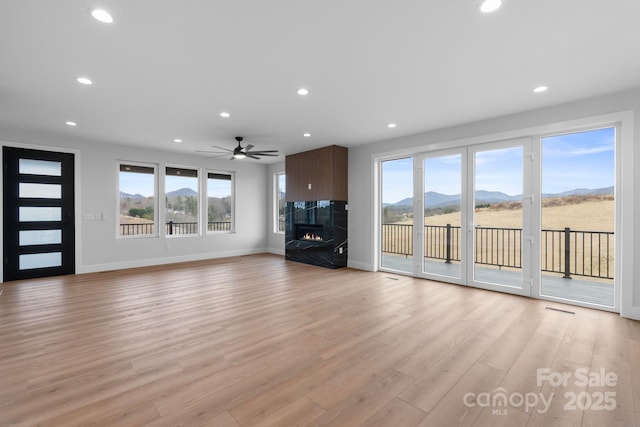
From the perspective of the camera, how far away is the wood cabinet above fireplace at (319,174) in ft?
21.4

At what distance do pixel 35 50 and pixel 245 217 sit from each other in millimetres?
6117

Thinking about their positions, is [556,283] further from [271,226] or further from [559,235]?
[271,226]

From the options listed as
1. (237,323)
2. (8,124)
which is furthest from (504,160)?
(8,124)

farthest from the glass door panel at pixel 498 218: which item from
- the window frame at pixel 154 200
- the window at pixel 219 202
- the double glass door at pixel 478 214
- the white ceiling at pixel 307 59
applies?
the window frame at pixel 154 200

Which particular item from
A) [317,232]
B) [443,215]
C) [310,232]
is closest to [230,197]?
[310,232]

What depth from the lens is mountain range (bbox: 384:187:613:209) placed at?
4.02 m

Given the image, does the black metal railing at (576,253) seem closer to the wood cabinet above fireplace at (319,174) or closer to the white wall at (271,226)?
the wood cabinet above fireplace at (319,174)

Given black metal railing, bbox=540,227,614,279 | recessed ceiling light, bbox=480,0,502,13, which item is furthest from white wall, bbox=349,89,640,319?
recessed ceiling light, bbox=480,0,502,13

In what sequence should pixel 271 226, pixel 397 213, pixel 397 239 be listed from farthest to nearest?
pixel 271 226 < pixel 397 239 < pixel 397 213

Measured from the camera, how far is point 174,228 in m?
7.28

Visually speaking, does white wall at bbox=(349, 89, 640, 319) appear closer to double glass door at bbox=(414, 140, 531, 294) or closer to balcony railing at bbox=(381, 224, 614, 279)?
double glass door at bbox=(414, 140, 531, 294)

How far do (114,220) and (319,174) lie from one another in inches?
183

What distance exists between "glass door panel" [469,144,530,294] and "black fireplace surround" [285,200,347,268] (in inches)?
108

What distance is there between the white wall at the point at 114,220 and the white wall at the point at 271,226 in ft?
2.74
